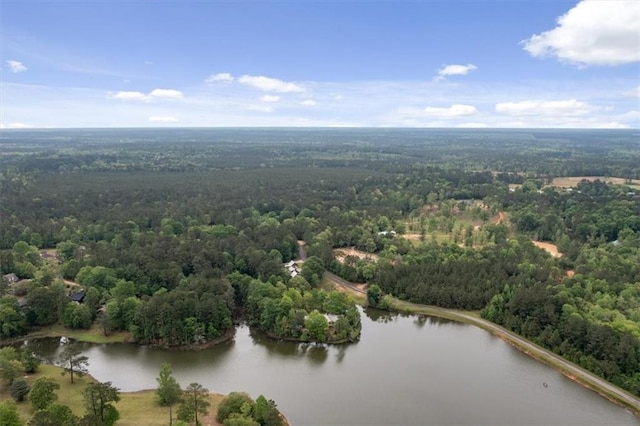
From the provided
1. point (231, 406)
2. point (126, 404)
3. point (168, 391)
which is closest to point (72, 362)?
point (126, 404)

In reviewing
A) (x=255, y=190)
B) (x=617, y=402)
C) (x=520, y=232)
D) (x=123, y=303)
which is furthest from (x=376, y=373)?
(x=255, y=190)

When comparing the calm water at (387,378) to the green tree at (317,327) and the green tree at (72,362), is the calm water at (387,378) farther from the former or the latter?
the green tree at (72,362)

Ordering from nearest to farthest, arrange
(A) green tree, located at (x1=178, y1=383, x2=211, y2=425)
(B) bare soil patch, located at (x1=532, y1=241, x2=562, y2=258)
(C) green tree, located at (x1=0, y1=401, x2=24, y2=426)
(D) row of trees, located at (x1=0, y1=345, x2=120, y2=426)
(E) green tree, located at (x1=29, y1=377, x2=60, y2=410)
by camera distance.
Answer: (C) green tree, located at (x1=0, y1=401, x2=24, y2=426) < (D) row of trees, located at (x1=0, y1=345, x2=120, y2=426) < (A) green tree, located at (x1=178, y1=383, x2=211, y2=425) < (E) green tree, located at (x1=29, y1=377, x2=60, y2=410) < (B) bare soil patch, located at (x1=532, y1=241, x2=562, y2=258)

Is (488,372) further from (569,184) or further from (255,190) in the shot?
(569,184)

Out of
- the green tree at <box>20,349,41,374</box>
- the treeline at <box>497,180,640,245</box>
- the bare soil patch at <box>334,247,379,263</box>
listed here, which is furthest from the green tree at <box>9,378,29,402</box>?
the treeline at <box>497,180,640,245</box>

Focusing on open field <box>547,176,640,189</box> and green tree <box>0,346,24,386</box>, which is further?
open field <box>547,176,640,189</box>

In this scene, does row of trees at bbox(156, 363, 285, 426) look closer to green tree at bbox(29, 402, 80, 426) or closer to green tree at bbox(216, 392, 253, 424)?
green tree at bbox(216, 392, 253, 424)
